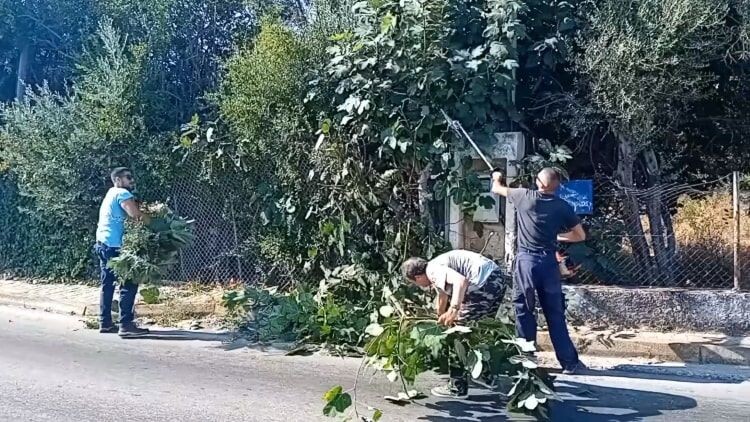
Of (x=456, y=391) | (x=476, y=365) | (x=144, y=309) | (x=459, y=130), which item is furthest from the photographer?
(x=144, y=309)

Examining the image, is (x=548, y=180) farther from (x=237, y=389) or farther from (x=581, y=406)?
(x=237, y=389)

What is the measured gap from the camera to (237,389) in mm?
5879

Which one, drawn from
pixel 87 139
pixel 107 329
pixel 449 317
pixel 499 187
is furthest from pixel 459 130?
pixel 87 139

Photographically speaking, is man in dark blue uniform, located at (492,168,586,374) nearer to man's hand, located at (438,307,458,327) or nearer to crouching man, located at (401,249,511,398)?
crouching man, located at (401,249,511,398)

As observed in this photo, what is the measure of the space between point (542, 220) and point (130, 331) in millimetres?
4606

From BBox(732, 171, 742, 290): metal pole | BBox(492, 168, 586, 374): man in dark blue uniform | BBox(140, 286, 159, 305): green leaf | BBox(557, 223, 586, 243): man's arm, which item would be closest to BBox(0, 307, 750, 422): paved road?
BBox(492, 168, 586, 374): man in dark blue uniform

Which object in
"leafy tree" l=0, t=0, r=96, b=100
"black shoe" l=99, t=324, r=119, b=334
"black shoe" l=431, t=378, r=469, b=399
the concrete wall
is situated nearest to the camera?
"black shoe" l=431, t=378, r=469, b=399

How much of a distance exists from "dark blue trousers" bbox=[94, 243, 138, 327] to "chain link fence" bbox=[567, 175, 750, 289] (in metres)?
→ 4.76

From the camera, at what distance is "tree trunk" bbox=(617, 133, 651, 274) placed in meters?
7.71

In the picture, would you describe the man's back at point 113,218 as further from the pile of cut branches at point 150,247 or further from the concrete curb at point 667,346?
the concrete curb at point 667,346

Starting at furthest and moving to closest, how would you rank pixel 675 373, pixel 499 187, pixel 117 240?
pixel 117 240 < pixel 499 187 < pixel 675 373

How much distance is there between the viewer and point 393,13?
788 centimetres

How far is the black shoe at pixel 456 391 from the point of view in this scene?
562cm

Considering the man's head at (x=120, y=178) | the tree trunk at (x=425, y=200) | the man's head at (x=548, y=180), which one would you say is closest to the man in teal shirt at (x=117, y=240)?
the man's head at (x=120, y=178)
